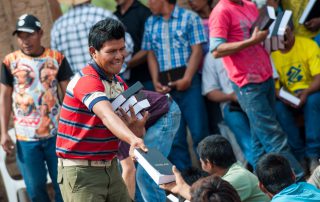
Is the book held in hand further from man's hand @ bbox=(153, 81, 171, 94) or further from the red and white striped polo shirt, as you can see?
man's hand @ bbox=(153, 81, 171, 94)

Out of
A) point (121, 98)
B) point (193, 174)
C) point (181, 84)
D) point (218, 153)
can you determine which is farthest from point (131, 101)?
point (181, 84)

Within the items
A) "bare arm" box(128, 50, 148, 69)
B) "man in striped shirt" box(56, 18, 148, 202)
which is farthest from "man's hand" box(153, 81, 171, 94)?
"man in striped shirt" box(56, 18, 148, 202)

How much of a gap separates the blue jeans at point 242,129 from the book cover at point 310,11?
47.5 inches

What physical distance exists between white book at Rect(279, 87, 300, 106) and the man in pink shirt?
530mm

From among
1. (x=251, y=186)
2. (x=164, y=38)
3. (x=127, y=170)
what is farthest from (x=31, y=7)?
(x=251, y=186)

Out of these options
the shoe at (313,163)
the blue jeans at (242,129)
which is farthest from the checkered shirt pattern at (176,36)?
the shoe at (313,163)

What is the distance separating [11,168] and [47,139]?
100 cm

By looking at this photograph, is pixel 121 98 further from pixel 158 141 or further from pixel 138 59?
pixel 138 59

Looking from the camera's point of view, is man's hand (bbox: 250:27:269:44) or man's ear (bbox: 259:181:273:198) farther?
man's hand (bbox: 250:27:269:44)

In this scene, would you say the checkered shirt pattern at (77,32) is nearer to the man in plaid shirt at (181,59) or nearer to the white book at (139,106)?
the man in plaid shirt at (181,59)

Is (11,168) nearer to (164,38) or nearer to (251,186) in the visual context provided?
(164,38)

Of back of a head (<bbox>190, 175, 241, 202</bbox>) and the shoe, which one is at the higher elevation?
back of a head (<bbox>190, 175, 241, 202</bbox>)

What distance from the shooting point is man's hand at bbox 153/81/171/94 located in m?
8.04

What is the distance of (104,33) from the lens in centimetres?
523
